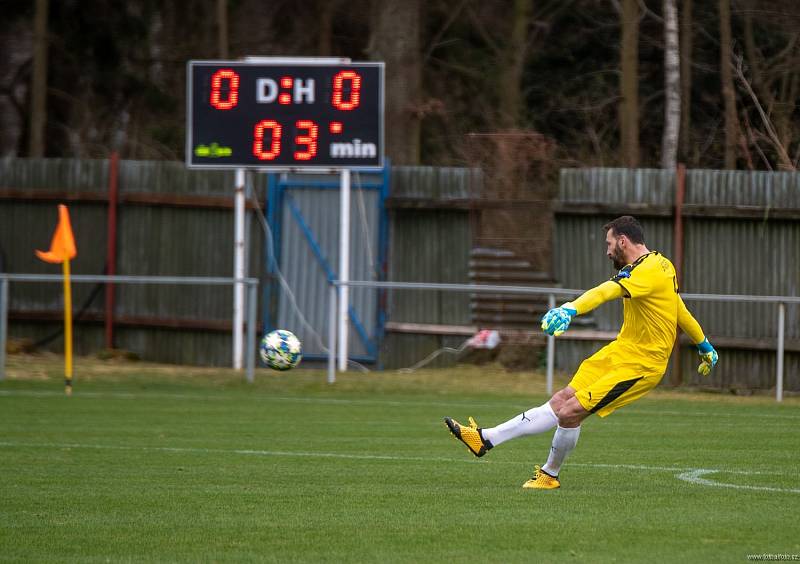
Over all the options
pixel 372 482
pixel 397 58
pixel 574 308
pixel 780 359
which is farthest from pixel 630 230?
pixel 397 58

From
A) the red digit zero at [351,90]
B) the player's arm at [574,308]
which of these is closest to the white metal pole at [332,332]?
the red digit zero at [351,90]

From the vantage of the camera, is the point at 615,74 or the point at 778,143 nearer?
the point at 778,143

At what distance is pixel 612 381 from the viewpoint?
940 centimetres

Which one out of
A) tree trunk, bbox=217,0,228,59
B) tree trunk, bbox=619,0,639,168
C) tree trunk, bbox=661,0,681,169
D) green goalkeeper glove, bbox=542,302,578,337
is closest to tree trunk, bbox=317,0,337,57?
tree trunk, bbox=217,0,228,59

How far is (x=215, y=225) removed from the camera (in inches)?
917

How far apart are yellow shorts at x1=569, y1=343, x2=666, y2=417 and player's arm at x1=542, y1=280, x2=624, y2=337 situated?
68 centimetres

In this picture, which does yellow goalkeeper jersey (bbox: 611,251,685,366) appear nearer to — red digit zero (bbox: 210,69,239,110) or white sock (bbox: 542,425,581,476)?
white sock (bbox: 542,425,581,476)

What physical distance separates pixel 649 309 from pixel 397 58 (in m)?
17.5

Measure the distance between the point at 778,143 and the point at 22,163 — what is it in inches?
497

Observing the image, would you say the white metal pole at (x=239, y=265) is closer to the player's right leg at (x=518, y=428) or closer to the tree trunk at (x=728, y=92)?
the tree trunk at (x=728, y=92)

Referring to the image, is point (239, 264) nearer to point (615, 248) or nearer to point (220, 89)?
point (220, 89)

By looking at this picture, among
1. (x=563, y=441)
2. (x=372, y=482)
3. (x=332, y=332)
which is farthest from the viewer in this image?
(x=332, y=332)

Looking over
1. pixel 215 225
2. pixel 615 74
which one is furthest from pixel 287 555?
pixel 615 74

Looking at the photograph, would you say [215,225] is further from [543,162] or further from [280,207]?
[543,162]
